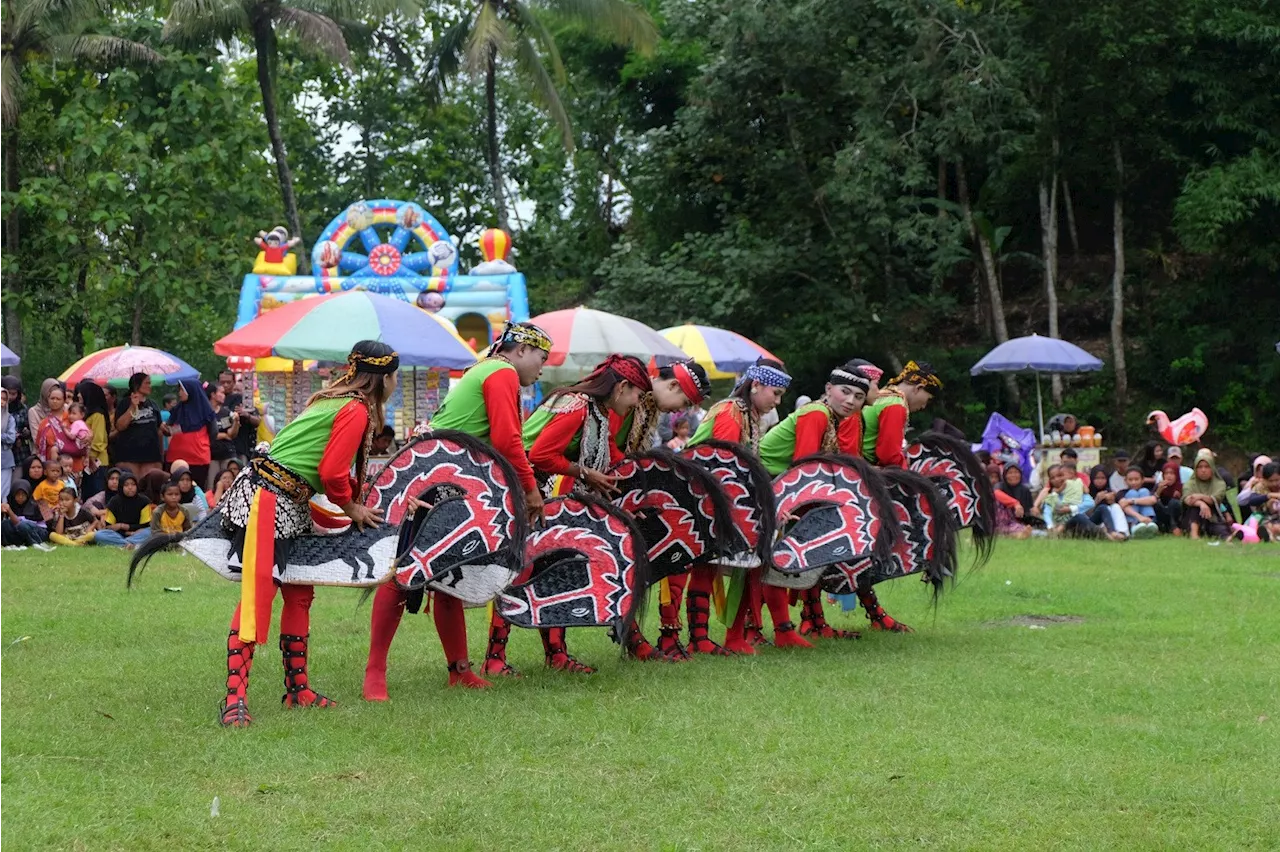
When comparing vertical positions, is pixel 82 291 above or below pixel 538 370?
above

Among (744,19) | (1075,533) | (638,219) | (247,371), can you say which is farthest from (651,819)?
(638,219)

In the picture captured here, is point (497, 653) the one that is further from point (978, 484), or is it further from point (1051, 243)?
point (1051, 243)

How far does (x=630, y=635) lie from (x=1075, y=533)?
941cm

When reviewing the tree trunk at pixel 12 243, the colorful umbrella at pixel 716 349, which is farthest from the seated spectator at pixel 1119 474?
the tree trunk at pixel 12 243

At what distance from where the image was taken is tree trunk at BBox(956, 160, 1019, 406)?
26.6 m

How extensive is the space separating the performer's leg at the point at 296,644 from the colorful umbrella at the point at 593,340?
9.51 m

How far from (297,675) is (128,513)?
8.76 metres

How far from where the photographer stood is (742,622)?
29.8ft

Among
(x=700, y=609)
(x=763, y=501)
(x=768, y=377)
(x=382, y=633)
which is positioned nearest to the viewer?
(x=382, y=633)

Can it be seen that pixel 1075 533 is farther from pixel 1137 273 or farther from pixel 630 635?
pixel 1137 273

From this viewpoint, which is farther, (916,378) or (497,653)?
(916,378)

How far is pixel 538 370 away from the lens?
7.72m

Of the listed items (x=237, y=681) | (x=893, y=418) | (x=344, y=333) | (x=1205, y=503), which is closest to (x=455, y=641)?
(x=237, y=681)

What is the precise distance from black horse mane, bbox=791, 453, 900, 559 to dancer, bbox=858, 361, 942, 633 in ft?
2.20
